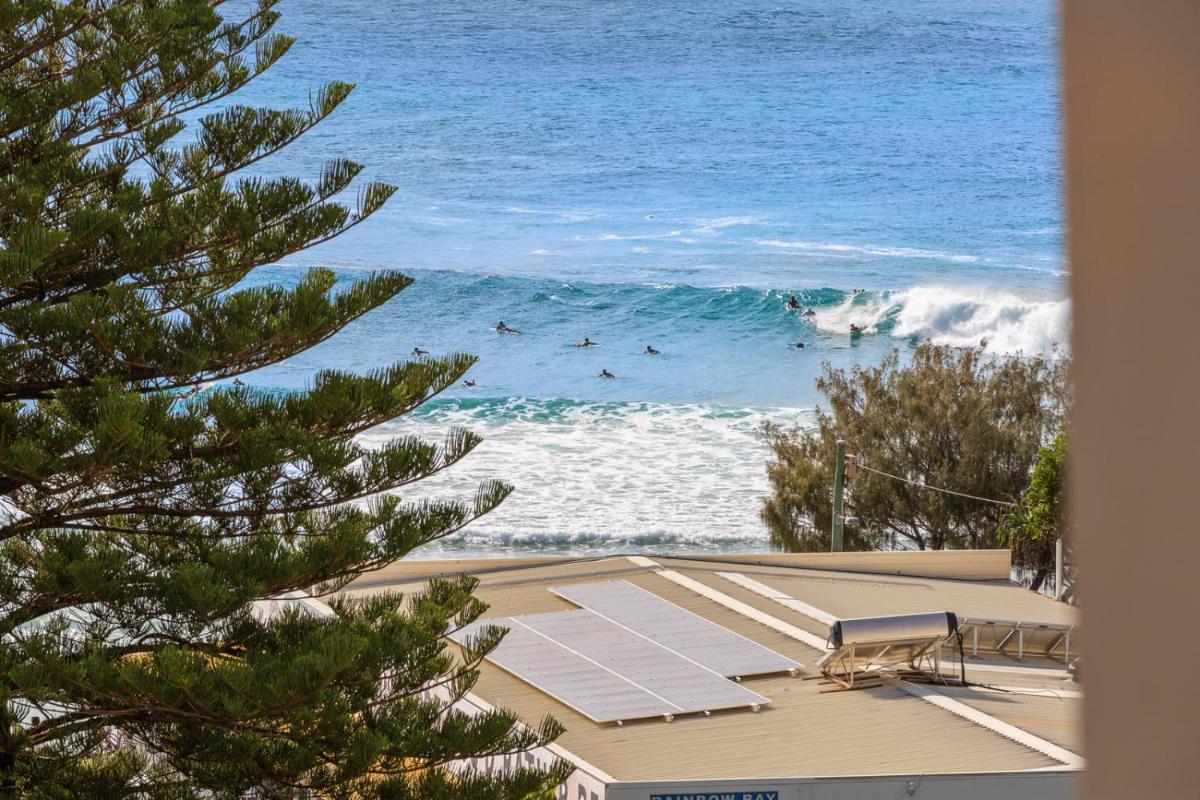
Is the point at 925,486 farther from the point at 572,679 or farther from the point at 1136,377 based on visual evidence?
the point at 1136,377

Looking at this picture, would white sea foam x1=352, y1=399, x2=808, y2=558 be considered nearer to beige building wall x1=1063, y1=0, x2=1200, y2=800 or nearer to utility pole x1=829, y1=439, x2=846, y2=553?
utility pole x1=829, y1=439, x2=846, y2=553

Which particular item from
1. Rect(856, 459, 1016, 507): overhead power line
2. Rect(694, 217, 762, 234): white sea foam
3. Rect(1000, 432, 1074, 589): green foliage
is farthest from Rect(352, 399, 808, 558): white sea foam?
Rect(694, 217, 762, 234): white sea foam

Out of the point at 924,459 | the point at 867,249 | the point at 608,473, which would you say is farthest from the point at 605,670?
the point at 867,249

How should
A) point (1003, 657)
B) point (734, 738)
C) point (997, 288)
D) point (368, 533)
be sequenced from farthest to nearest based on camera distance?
point (997, 288), point (1003, 657), point (734, 738), point (368, 533)

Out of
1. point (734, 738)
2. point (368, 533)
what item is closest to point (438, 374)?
point (368, 533)

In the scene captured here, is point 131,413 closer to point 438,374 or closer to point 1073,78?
point 438,374

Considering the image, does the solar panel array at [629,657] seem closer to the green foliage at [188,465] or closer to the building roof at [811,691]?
the building roof at [811,691]

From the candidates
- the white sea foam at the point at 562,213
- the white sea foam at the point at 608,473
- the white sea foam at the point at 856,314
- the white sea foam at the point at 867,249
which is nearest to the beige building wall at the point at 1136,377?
the white sea foam at the point at 608,473

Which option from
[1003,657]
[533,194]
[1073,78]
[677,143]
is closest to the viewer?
[1073,78]
